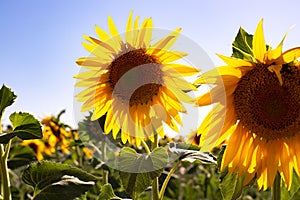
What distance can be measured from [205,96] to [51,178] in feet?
1.85

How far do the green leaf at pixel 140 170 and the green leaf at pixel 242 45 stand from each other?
33 cm

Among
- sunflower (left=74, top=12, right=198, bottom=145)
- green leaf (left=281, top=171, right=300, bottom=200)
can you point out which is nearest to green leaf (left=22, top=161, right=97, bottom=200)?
sunflower (left=74, top=12, right=198, bottom=145)

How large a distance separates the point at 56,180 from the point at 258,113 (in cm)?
66

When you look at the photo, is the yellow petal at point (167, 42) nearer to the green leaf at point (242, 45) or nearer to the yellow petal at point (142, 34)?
the yellow petal at point (142, 34)

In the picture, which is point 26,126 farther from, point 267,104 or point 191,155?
point 267,104

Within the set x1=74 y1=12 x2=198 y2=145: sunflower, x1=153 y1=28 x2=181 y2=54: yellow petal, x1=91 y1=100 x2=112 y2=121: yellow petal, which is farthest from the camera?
x1=91 y1=100 x2=112 y2=121: yellow petal

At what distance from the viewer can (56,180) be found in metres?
1.47

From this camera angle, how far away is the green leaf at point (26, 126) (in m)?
1.41

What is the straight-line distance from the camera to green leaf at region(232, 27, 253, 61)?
1.27 meters

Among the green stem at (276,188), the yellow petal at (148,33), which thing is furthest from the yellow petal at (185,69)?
the green stem at (276,188)

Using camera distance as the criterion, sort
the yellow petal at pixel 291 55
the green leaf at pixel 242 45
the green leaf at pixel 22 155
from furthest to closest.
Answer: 1. the green leaf at pixel 22 155
2. the green leaf at pixel 242 45
3. the yellow petal at pixel 291 55

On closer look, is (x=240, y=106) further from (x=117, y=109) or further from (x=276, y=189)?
(x=117, y=109)

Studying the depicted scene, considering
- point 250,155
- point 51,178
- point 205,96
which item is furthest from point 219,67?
point 51,178

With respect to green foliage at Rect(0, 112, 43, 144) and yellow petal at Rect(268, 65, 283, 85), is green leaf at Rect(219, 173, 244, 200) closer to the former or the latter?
yellow petal at Rect(268, 65, 283, 85)
